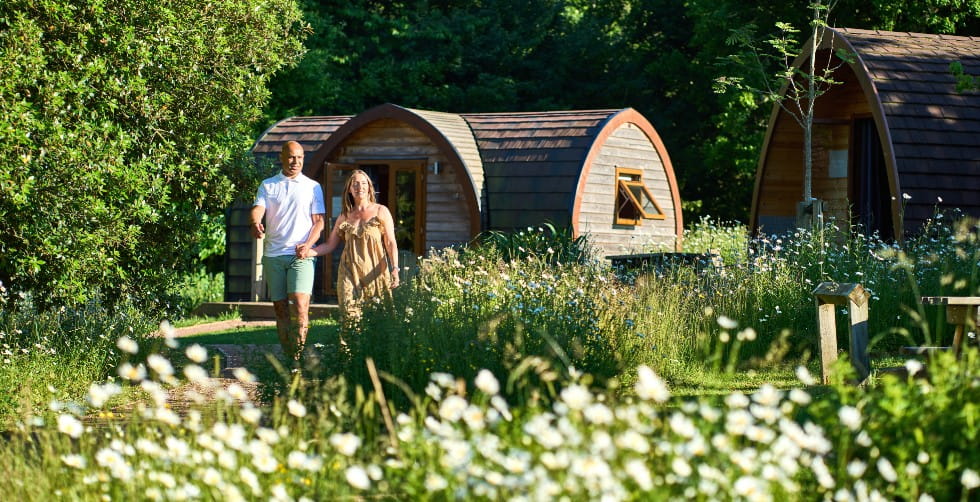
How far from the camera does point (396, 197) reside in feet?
59.7

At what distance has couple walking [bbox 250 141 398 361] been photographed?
9.45 metres

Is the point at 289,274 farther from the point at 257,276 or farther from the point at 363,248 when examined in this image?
the point at 257,276

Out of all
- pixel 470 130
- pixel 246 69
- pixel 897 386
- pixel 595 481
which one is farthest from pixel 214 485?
pixel 470 130

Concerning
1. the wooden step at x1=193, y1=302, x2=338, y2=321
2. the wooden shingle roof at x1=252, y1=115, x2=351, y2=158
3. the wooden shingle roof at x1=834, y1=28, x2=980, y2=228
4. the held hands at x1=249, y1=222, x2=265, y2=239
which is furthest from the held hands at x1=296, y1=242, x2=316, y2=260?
the wooden shingle roof at x1=252, y1=115, x2=351, y2=158

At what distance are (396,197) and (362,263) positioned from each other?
8563 mm

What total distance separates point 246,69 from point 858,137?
9.28m

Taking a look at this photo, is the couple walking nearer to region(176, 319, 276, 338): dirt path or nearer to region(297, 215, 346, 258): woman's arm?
region(297, 215, 346, 258): woman's arm

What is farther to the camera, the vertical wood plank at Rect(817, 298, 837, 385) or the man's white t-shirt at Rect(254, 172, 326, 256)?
the man's white t-shirt at Rect(254, 172, 326, 256)

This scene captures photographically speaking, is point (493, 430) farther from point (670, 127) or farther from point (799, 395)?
point (670, 127)

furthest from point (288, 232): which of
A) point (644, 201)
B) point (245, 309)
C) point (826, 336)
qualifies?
point (644, 201)

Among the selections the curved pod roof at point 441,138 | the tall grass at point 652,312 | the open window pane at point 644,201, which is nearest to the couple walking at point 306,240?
the tall grass at point 652,312

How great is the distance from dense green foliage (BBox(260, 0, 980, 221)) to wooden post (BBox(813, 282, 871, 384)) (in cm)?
1872

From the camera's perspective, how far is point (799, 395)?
4008 mm

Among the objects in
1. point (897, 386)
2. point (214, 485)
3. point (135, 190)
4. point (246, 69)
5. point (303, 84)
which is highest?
point (303, 84)
